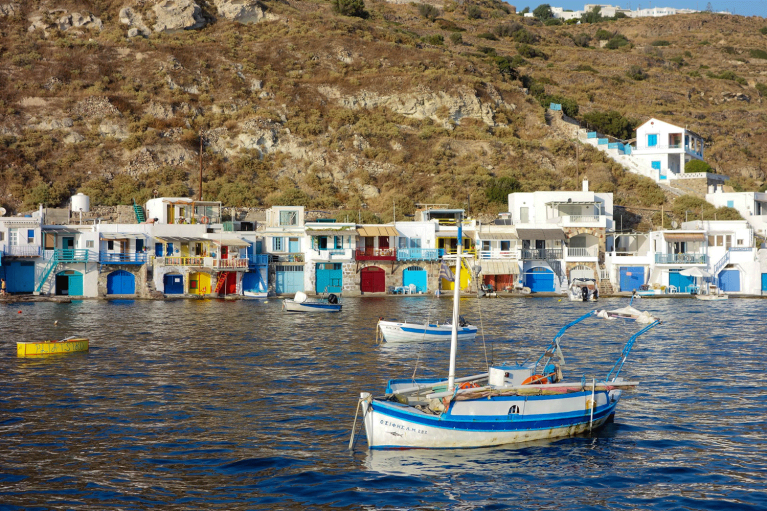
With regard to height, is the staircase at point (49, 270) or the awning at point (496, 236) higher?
the awning at point (496, 236)

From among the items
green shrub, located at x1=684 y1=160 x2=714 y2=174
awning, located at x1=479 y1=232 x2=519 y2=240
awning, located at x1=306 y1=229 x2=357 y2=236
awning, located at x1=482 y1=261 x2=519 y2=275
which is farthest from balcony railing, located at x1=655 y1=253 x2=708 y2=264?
awning, located at x1=306 y1=229 x2=357 y2=236

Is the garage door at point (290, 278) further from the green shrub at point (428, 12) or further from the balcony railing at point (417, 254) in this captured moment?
the green shrub at point (428, 12)

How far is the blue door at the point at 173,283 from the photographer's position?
67375 mm

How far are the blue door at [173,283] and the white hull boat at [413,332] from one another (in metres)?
34.0

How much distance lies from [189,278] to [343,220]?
18.2 metres

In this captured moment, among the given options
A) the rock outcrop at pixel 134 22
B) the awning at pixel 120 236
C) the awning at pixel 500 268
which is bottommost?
the awning at pixel 500 268

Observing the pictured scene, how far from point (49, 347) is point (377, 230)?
4184cm

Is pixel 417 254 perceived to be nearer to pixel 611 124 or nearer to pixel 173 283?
pixel 173 283

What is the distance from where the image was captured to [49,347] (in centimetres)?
3412

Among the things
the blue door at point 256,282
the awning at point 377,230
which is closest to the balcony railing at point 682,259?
the awning at point 377,230

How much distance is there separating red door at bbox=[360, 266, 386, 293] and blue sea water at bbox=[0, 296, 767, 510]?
100 feet

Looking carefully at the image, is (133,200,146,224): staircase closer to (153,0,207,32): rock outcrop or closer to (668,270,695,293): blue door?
(668,270,695,293): blue door

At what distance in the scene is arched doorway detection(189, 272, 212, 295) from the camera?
224 feet

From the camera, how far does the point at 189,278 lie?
6800cm
